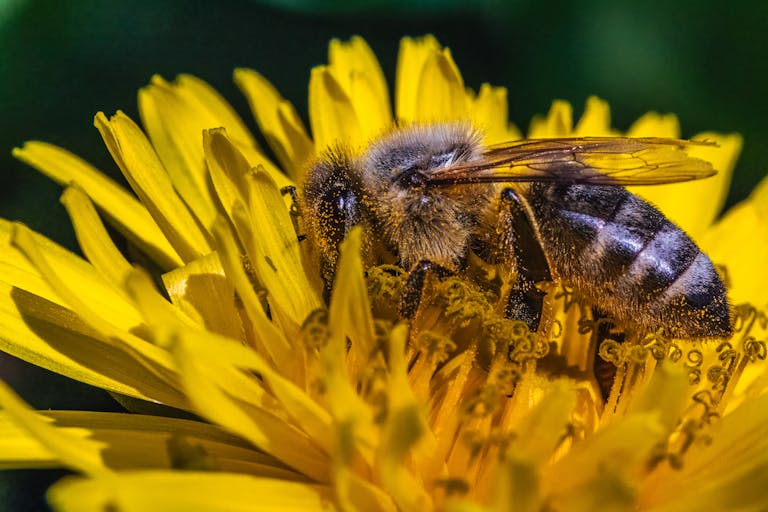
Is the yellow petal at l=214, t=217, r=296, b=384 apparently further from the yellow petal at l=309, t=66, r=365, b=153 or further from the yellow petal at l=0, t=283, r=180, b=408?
the yellow petal at l=309, t=66, r=365, b=153

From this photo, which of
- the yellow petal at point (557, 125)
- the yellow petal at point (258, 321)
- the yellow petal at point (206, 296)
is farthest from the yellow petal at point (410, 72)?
the yellow petal at point (258, 321)

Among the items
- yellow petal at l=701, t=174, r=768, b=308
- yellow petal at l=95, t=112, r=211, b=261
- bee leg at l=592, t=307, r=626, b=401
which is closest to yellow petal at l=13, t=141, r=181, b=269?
yellow petal at l=95, t=112, r=211, b=261

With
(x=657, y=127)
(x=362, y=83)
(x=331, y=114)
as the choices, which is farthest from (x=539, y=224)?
(x=657, y=127)

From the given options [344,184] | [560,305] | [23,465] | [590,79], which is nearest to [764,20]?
[590,79]

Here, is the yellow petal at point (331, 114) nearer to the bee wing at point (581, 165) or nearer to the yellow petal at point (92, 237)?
the bee wing at point (581, 165)

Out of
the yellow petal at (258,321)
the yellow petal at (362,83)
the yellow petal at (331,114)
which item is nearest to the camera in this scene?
the yellow petal at (258,321)

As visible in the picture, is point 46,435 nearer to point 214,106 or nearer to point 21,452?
point 21,452
